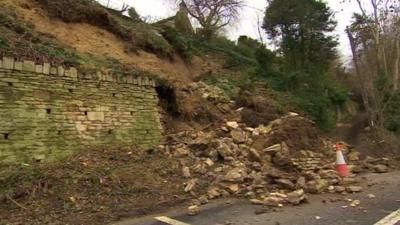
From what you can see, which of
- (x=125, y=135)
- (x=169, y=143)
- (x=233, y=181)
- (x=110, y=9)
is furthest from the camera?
(x=110, y=9)

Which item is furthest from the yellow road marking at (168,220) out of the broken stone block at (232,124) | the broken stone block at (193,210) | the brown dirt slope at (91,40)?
the brown dirt slope at (91,40)

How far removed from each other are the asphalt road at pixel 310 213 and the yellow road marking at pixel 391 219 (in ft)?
0.22

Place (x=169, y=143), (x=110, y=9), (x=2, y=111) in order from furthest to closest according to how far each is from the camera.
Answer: (x=110, y=9) → (x=169, y=143) → (x=2, y=111)

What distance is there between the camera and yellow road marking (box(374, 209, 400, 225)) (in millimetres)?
5645

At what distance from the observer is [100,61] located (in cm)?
1131

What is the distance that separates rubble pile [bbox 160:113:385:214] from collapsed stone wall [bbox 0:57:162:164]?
113 cm

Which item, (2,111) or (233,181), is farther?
(233,181)

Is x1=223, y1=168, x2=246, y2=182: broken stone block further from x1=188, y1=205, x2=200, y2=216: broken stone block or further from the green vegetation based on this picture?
the green vegetation

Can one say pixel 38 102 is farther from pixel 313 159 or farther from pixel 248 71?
pixel 248 71

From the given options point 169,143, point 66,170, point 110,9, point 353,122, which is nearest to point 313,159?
point 169,143

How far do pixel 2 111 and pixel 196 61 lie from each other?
9913 mm

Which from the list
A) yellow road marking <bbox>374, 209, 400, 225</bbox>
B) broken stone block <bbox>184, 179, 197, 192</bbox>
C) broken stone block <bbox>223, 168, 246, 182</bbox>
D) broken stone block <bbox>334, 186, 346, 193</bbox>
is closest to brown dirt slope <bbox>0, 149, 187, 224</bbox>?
broken stone block <bbox>184, 179, 197, 192</bbox>

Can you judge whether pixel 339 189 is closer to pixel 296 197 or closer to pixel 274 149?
pixel 296 197

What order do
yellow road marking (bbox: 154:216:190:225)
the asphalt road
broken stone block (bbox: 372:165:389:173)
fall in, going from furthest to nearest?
broken stone block (bbox: 372:165:389:173)
yellow road marking (bbox: 154:216:190:225)
the asphalt road
